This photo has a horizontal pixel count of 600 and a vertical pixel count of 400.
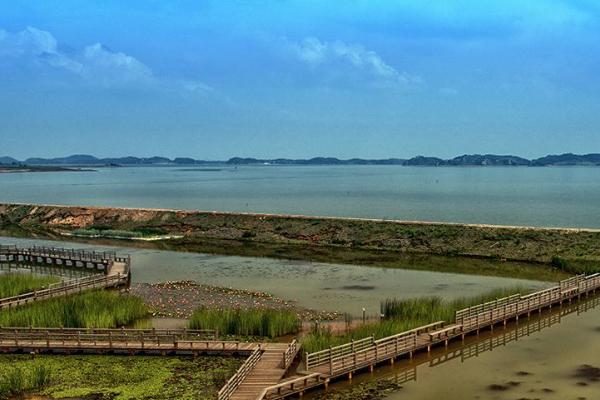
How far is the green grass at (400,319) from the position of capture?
2827cm

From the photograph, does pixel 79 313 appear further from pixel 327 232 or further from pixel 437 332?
pixel 327 232

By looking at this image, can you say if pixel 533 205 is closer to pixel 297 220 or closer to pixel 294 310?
pixel 297 220

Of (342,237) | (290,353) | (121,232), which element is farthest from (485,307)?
(121,232)

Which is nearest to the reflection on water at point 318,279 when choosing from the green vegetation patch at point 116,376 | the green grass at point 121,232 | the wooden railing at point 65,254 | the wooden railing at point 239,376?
the wooden railing at point 65,254

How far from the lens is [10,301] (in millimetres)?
36156

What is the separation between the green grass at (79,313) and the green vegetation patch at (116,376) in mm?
2984

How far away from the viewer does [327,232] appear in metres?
72.2

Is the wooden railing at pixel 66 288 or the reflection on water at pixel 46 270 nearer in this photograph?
the wooden railing at pixel 66 288

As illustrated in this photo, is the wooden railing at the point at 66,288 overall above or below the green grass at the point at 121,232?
below

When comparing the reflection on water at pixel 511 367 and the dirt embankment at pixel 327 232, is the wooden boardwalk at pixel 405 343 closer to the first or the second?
the reflection on water at pixel 511 367

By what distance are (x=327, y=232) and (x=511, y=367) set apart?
45785 mm

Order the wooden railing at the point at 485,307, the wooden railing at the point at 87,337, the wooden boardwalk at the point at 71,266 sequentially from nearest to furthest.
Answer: the wooden railing at the point at 87,337, the wooden railing at the point at 485,307, the wooden boardwalk at the point at 71,266

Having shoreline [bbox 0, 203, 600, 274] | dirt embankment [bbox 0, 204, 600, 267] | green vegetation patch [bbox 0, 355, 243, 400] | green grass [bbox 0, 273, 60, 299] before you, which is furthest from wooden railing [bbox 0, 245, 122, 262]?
green vegetation patch [bbox 0, 355, 243, 400]

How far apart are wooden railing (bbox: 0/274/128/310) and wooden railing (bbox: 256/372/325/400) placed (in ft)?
65.4
